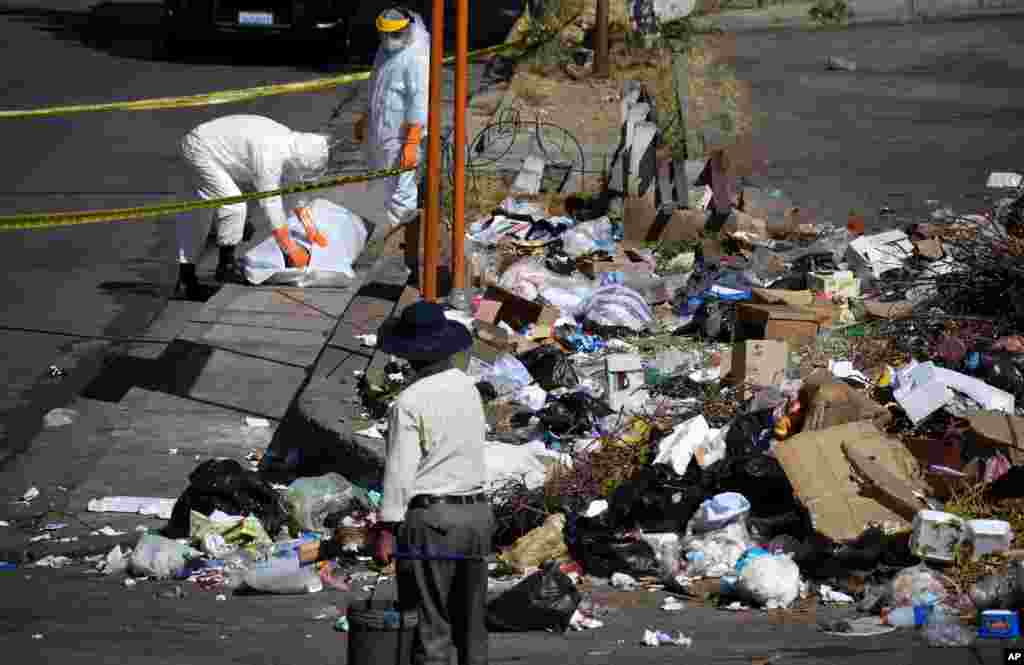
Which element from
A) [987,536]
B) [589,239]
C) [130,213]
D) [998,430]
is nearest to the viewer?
[987,536]

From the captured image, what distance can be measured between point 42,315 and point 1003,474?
6.56 meters

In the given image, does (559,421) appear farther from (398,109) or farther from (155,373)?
(398,109)

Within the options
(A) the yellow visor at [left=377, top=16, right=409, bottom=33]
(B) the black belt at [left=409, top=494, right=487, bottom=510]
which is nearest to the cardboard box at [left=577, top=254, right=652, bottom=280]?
(A) the yellow visor at [left=377, top=16, right=409, bottom=33]

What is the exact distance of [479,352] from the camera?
907 cm

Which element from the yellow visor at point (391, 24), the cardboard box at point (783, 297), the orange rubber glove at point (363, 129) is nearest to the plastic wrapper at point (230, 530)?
the cardboard box at point (783, 297)

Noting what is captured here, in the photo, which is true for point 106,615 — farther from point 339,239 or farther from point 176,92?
point 176,92

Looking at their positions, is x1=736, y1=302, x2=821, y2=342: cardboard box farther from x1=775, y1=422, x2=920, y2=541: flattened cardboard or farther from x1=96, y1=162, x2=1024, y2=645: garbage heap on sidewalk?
x1=775, y1=422, x2=920, y2=541: flattened cardboard

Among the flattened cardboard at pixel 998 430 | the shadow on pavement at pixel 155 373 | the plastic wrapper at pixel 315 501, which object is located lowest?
the shadow on pavement at pixel 155 373

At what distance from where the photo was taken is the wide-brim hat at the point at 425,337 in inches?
214

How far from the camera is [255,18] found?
1916cm

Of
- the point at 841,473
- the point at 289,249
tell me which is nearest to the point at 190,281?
the point at 289,249

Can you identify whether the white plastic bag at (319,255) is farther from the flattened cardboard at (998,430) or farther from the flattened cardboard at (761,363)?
the flattened cardboard at (998,430)

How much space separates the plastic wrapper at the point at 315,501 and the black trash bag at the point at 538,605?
4.90 feet

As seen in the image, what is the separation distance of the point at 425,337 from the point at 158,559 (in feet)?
7.52
